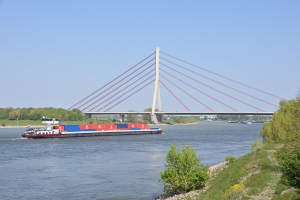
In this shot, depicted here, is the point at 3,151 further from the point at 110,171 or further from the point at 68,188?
the point at 68,188

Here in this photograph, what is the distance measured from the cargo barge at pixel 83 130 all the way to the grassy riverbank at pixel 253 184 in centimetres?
5328

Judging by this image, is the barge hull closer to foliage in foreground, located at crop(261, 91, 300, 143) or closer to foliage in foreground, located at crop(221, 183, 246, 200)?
foliage in foreground, located at crop(261, 91, 300, 143)

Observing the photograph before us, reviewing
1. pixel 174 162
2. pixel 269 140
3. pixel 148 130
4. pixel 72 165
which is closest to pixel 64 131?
pixel 148 130

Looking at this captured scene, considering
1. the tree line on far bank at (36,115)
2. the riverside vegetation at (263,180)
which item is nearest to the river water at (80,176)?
the riverside vegetation at (263,180)

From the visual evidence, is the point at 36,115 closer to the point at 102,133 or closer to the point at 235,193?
the point at 102,133

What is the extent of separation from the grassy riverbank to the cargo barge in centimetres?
5328

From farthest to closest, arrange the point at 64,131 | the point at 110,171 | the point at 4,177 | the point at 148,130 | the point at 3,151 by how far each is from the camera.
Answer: the point at 148,130 → the point at 64,131 → the point at 3,151 → the point at 110,171 → the point at 4,177

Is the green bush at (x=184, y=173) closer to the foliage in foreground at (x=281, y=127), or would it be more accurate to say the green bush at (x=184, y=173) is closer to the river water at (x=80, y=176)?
the river water at (x=80, y=176)

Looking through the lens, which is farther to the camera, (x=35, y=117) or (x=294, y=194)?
(x=35, y=117)

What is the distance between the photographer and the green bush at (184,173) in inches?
726

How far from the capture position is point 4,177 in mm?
27141

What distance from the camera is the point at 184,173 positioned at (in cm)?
1891

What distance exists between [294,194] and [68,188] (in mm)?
16013

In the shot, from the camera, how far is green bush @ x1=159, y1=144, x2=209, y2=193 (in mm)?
18438
